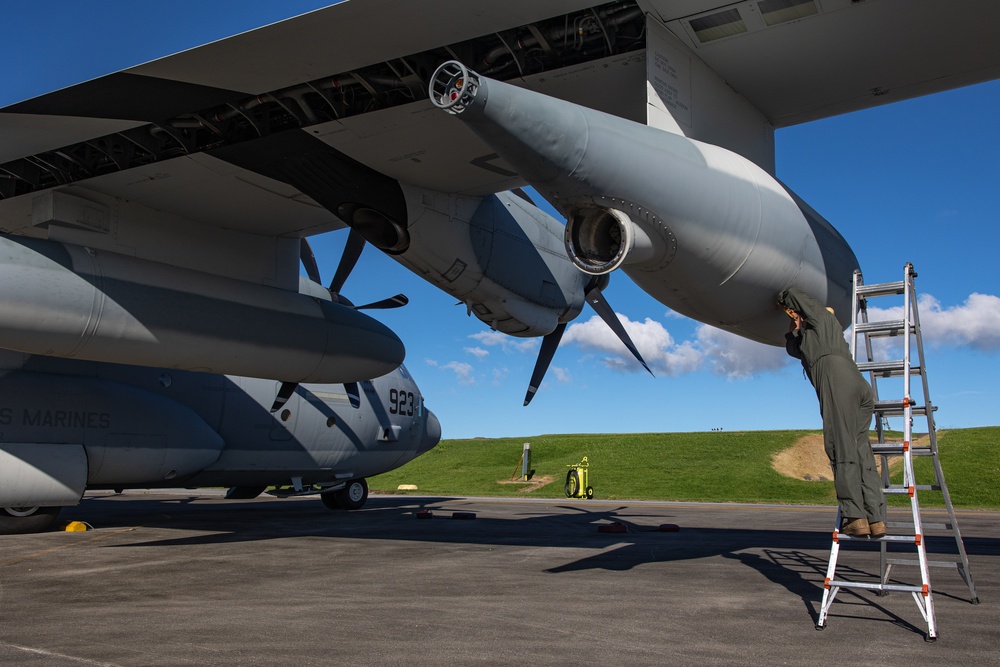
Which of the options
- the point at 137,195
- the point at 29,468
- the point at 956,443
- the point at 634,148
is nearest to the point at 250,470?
the point at 29,468

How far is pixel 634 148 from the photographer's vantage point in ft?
20.9

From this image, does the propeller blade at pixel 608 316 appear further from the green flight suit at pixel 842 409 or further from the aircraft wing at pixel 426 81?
the green flight suit at pixel 842 409

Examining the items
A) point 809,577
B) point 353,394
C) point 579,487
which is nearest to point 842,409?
point 809,577

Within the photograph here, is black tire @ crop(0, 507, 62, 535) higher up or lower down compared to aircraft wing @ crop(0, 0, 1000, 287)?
lower down

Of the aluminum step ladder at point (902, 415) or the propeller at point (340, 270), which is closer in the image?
the aluminum step ladder at point (902, 415)

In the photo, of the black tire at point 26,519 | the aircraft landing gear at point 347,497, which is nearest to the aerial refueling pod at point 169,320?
the black tire at point 26,519

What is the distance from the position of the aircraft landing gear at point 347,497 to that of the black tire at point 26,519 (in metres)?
7.98

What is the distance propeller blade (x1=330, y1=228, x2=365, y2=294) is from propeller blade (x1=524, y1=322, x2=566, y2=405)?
3.91 meters

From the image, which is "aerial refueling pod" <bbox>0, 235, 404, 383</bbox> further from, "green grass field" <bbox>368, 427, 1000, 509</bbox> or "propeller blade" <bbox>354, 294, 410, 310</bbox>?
"green grass field" <bbox>368, 427, 1000, 509</bbox>

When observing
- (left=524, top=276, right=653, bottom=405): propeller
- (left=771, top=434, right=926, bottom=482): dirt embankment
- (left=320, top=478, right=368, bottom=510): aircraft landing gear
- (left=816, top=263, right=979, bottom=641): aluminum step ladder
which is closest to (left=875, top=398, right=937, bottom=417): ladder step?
(left=816, top=263, right=979, bottom=641): aluminum step ladder

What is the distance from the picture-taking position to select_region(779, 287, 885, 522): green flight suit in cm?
613

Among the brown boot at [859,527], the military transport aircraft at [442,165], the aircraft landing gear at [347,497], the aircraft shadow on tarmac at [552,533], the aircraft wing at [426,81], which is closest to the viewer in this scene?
the brown boot at [859,527]

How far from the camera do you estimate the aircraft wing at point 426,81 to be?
747 centimetres

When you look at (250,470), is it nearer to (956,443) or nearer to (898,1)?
(898,1)
